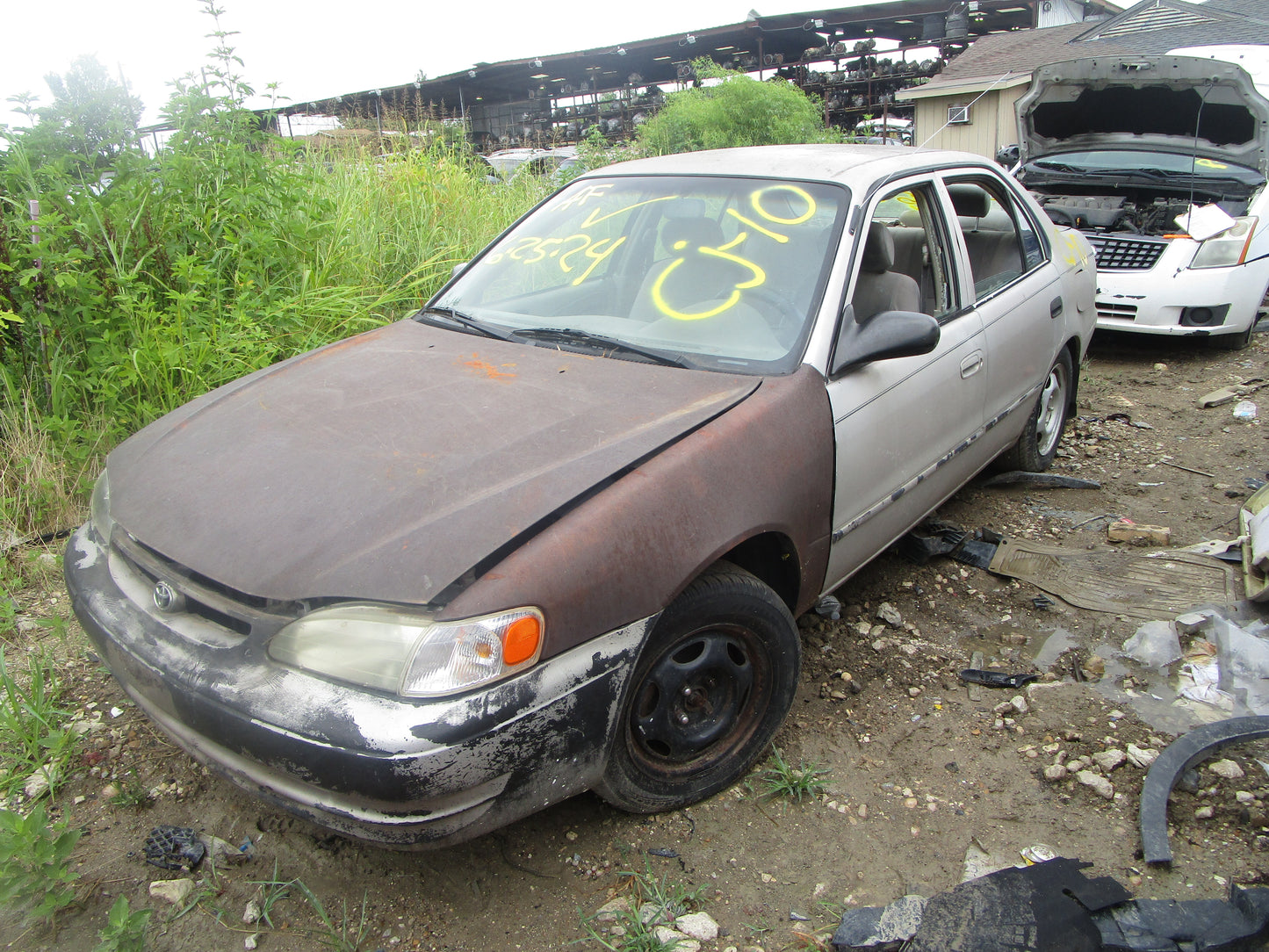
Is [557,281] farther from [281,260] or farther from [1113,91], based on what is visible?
[1113,91]

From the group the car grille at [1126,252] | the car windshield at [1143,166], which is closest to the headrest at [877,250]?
the car grille at [1126,252]

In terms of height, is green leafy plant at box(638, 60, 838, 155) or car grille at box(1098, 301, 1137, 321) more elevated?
green leafy plant at box(638, 60, 838, 155)

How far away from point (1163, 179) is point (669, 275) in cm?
586

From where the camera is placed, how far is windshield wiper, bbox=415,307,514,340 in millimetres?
2941

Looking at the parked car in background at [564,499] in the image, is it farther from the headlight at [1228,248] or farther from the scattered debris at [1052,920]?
the headlight at [1228,248]

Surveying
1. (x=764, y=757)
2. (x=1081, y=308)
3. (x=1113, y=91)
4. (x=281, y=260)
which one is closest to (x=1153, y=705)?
(x=764, y=757)

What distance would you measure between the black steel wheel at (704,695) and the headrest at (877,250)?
1.25 metres

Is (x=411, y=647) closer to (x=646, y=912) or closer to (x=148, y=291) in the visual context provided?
(x=646, y=912)

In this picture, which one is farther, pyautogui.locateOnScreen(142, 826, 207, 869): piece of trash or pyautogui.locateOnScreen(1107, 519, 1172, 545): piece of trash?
pyautogui.locateOnScreen(1107, 519, 1172, 545): piece of trash

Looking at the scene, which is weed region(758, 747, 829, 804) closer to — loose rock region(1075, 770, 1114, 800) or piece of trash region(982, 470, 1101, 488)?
loose rock region(1075, 770, 1114, 800)

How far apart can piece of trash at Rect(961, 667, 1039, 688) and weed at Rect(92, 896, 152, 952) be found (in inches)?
97.4

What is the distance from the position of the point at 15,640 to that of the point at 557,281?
2.37m

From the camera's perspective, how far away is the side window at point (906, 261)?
2947 mm

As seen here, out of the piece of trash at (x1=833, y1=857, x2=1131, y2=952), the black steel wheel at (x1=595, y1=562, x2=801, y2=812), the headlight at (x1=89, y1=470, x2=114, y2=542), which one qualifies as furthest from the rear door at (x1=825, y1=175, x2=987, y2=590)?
the headlight at (x1=89, y1=470, x2=114, y2=542)
